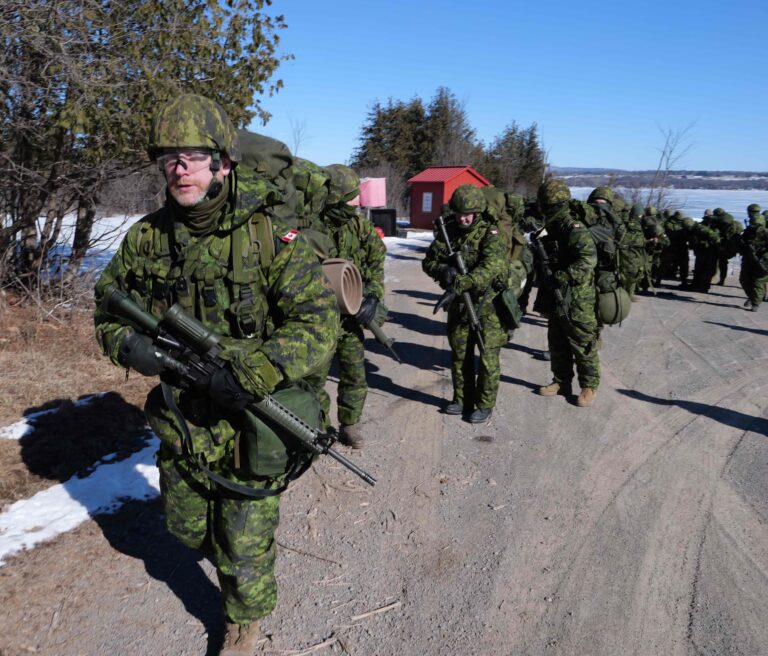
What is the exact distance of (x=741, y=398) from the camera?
6.50m

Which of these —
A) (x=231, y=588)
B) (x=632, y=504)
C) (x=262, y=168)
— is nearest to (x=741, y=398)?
(x=632, y=504)

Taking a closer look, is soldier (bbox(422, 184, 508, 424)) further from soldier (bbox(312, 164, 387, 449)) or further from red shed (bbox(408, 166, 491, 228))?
red shed (bbox(408, 166, 491, 228))

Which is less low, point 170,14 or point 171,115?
point 170,14

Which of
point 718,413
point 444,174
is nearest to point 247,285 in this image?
point 718,413

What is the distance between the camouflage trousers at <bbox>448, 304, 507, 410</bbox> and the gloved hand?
27 cm

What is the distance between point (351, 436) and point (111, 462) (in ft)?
5.88

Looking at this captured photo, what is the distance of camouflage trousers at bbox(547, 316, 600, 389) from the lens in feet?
20.2

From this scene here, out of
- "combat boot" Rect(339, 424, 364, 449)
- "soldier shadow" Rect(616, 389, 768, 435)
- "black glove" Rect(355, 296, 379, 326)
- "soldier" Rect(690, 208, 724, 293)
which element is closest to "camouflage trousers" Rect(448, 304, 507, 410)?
"black glove" Rect(355, 296, 379, 326)

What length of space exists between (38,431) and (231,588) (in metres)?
2.88

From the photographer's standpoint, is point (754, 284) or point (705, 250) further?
point (705, 250)

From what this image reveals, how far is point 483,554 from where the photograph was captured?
11.9 ft

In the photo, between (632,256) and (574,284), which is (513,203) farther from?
(574,284)

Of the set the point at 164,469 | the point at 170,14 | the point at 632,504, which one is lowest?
the point at 632,504

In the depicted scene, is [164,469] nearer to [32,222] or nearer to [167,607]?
[167,607]
